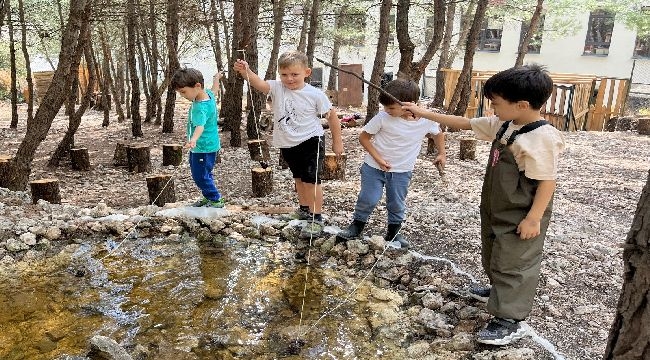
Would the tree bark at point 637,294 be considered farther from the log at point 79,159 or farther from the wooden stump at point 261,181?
the log at point 79,159

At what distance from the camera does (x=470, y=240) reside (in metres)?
4.21

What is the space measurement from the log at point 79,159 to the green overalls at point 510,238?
670 cm


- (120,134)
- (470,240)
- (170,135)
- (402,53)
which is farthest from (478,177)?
(120,134)

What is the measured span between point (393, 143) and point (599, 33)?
73.6 ft

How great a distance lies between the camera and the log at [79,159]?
7520 millimetres

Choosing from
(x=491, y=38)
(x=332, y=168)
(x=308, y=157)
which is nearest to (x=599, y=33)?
(x=491, y=38)

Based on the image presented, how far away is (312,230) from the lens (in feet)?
13.7

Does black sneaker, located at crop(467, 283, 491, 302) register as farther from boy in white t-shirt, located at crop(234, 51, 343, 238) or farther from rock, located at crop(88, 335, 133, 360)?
rock, located at crop(88, 335, 133, 360)

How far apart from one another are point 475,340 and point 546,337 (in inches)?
15.8

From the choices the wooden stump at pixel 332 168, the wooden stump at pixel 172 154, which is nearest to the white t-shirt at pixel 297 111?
the wooden stump at pixel 332 168

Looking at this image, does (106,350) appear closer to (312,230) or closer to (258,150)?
(312,230)

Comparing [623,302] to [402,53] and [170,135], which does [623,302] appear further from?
[170,135]

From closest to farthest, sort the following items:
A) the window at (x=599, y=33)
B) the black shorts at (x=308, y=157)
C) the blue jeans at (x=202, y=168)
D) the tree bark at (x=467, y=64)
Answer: the black shorts at (x=308, y=157) < the blue jeans at (x=202, y=168) < the tree bark at (x=467, y=64) < the window at (x=599, y=33)

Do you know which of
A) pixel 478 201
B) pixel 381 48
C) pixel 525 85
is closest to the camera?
pixel 525 85
